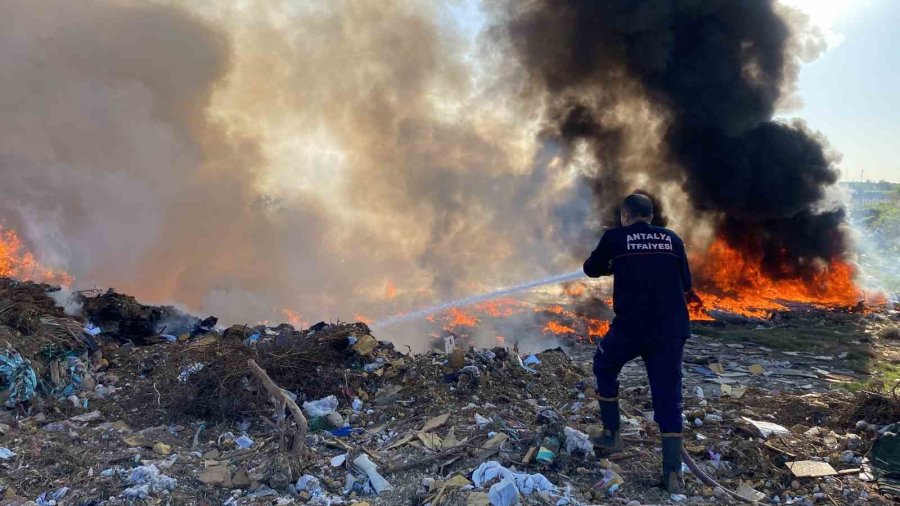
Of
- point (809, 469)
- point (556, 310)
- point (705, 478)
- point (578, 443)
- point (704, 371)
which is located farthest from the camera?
point (556, 310)

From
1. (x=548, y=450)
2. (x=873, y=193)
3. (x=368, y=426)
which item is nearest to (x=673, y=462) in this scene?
(x=548, y=450)

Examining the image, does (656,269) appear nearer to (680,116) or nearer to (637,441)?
(637,441)

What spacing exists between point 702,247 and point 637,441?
13430 millimetres

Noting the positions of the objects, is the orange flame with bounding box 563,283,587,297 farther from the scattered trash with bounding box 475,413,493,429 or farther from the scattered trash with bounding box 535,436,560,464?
the scattered trash with bounding box 535,436,560,464

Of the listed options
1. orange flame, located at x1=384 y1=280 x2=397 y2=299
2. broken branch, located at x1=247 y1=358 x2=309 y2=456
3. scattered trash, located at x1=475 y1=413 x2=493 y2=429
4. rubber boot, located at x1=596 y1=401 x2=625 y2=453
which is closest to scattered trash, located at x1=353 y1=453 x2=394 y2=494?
broken branch, located at x1=247 y1=358 x2=309 y2=456

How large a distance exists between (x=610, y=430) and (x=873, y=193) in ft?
168

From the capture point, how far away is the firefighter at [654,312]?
3896 mm

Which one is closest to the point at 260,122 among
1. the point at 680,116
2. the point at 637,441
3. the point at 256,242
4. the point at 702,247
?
the point at 256,242

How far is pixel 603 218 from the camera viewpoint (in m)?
16.1

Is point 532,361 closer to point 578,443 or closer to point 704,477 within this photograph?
point 578,443

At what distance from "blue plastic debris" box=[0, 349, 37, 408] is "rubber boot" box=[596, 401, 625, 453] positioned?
5316 mm

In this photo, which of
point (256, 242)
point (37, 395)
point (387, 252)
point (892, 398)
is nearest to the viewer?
point (892, 398)

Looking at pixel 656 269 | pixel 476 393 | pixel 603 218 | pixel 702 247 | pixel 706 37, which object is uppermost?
pixel 706 37

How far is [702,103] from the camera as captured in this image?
615 inches
